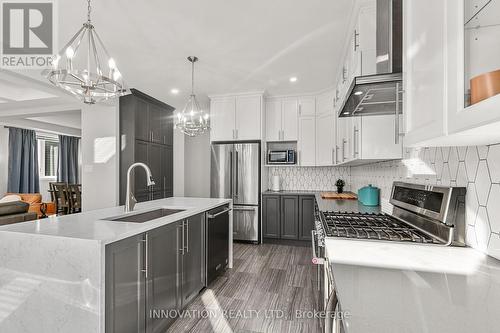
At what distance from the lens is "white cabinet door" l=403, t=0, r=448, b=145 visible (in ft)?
2.51

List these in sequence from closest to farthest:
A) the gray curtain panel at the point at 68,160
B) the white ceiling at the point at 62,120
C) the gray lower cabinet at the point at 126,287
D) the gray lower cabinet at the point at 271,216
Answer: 1. the gray lower cabinet at the point at 126,287
2. the gray lower cabinet at the point at 271,216
3. the white ceiling at the point at 62,120
4. the gray curtain panel at the point at 68,160

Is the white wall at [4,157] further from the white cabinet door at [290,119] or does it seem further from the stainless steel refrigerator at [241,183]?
the white cabinet door at [290,119]

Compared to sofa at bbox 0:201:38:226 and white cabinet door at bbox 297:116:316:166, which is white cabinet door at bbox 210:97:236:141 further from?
sofa at bbox 0:201:38:226

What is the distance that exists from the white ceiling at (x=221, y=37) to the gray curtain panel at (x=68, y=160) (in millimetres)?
5714

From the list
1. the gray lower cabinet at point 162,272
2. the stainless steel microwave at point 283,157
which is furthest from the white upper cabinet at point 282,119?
the gray lower cabinet at point 162,272

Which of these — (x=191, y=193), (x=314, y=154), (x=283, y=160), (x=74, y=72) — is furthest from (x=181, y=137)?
(x=74, y=72)

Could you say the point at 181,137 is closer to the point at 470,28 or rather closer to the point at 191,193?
the point at 191,193

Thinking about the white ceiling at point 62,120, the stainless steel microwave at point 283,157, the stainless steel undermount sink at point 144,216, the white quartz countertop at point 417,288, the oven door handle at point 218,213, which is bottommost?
the oven door handle at point 218,213

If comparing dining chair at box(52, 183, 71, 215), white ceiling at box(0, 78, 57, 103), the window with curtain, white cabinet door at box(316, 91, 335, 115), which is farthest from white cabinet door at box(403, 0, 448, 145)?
the window with curtain

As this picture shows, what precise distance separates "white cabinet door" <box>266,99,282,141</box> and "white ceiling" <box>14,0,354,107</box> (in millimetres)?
827

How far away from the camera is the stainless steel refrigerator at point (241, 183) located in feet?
13.8

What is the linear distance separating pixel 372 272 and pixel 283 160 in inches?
138

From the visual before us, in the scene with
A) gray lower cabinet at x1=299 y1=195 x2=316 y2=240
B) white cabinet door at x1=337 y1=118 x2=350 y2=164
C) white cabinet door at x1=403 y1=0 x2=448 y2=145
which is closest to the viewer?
white cabinet door at x1=403 y1=0 x2=448 y2=145

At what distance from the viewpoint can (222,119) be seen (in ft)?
14.6
